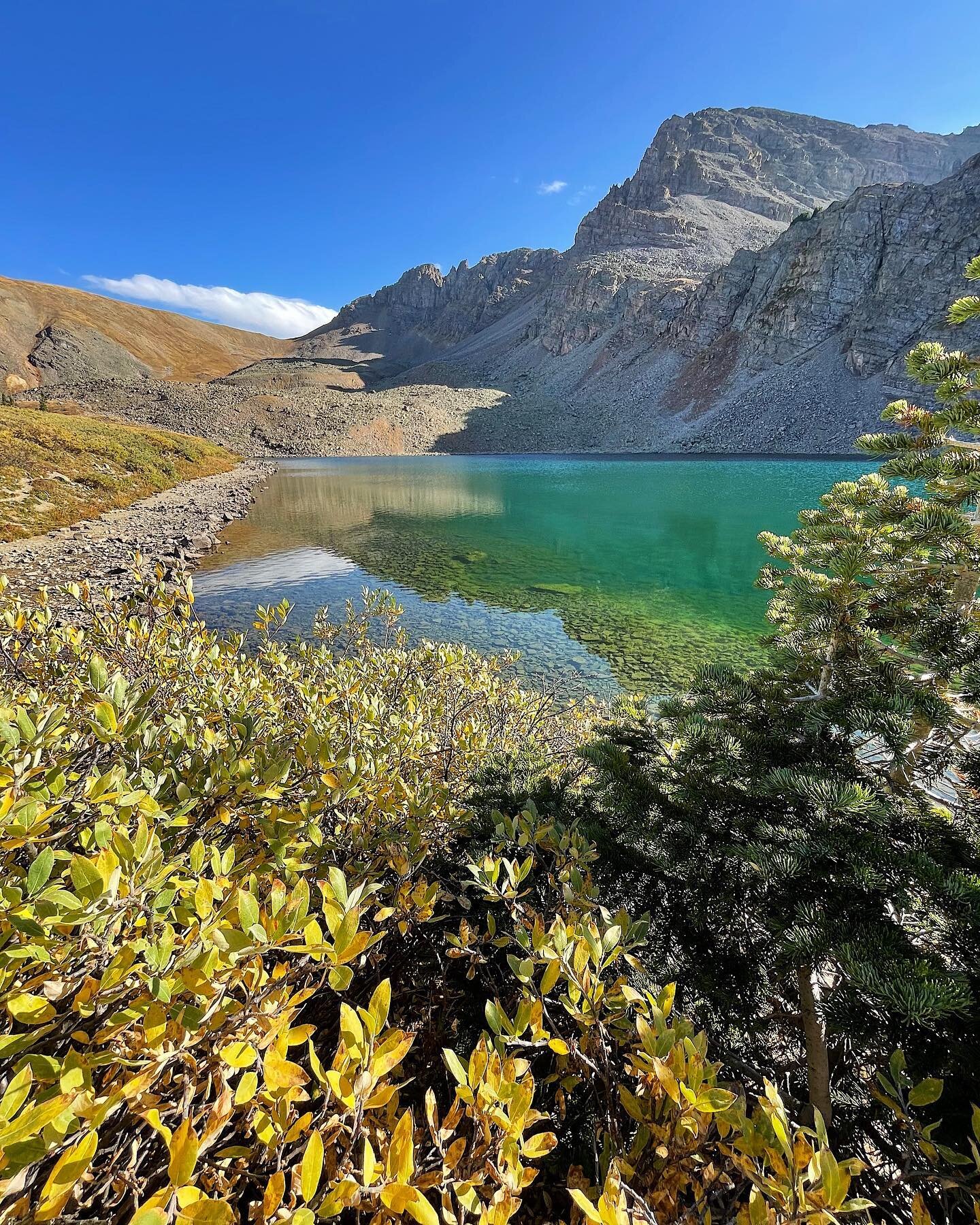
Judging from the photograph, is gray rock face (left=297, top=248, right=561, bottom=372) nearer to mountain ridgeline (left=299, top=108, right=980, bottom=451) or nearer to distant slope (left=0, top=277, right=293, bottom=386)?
mountain ridgeline (left=299, top=108, right=980, bottom=451)

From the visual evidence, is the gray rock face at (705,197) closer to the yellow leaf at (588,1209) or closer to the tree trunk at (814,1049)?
the tree trunk at (814,1049)

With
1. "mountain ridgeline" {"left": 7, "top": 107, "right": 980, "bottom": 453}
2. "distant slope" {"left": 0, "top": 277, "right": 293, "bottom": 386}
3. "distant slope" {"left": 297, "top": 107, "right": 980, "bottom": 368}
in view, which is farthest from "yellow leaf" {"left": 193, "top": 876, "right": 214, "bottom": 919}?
"distant slope" {"left": 0, "top": 277, "right": 293, "bottom": 386}

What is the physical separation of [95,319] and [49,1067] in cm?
22317

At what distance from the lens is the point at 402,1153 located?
3.36ft

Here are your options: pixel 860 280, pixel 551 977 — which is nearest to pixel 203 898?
pixel 551 977

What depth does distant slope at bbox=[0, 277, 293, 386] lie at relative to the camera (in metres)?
134

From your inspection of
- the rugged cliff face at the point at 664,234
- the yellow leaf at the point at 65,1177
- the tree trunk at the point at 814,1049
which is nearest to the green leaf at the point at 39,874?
the yellow leaf at the point at 65,1177

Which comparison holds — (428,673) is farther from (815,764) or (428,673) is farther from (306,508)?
(306,508)

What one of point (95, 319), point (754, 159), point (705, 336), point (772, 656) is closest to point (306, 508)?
point (772, 656)

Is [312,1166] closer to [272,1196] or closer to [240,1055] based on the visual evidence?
[272,1196]

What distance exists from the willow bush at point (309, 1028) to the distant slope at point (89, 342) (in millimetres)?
176153

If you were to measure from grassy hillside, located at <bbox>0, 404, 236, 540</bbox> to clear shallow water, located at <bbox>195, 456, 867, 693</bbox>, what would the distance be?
6712 mm

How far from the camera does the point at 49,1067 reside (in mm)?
990

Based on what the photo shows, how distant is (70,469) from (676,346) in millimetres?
93280
